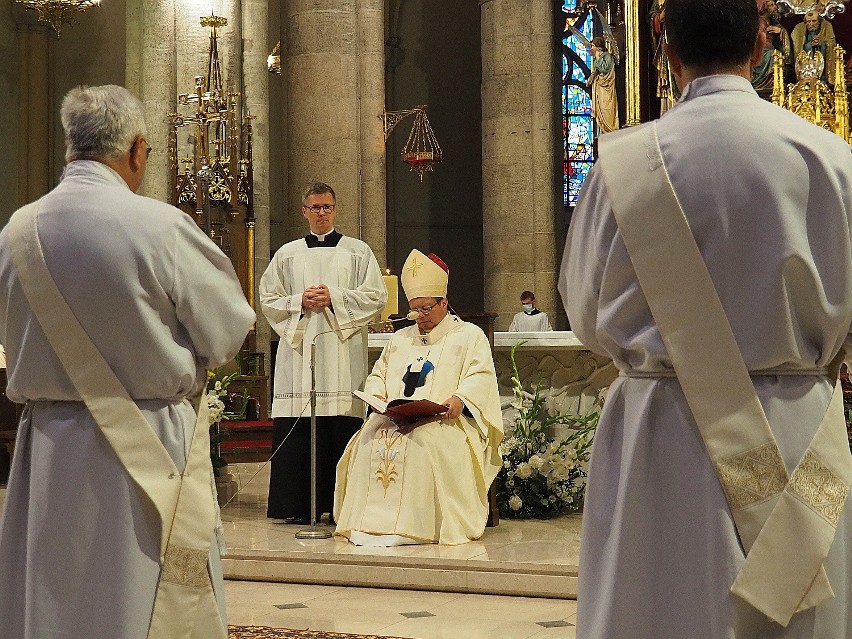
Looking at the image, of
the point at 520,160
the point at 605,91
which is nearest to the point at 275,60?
the point at 520,160

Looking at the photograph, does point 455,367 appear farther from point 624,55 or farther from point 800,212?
point 800,212

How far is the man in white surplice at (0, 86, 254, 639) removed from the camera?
326 centimetres

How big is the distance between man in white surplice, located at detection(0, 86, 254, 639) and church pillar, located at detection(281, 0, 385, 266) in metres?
11.2

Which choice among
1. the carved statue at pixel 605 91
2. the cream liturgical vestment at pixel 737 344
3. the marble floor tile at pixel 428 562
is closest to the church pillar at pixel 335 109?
the carved statue at pixel 605 91

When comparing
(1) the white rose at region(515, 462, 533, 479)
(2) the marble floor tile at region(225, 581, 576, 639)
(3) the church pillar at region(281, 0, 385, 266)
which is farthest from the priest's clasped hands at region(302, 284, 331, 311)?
(3) the church pillar at region(281, 0, 385, 266)

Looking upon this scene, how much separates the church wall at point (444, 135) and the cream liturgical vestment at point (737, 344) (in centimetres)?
1874

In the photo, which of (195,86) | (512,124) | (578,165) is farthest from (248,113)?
(578,165)

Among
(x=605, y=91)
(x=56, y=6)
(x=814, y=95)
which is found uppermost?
(x=56, y=6)

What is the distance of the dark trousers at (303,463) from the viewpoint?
7.94 m

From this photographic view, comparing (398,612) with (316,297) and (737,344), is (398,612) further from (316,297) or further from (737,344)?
(737,344)

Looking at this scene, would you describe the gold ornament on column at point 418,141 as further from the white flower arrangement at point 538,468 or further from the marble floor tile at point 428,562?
the marble floor tile at point 428,562

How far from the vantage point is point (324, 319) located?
793 centimetres

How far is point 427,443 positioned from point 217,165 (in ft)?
18.7

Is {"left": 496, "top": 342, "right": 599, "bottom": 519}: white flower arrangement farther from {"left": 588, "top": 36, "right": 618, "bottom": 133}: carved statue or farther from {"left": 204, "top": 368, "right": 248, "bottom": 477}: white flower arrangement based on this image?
{"left": 588, "top": 36, "right": 618, "bottom": 133}: carved statue
